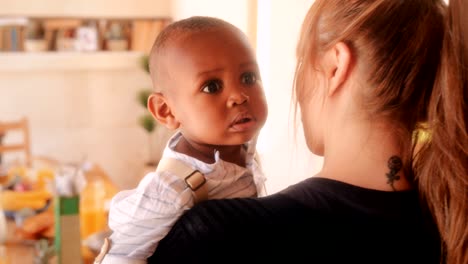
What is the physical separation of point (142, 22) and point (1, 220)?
9.15ft

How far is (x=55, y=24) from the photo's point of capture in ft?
14.9

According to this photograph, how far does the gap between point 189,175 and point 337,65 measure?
25cm

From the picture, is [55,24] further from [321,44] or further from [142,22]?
[321,44]

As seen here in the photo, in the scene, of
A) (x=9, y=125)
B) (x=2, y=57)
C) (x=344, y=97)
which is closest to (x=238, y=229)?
(x=344, y=97)

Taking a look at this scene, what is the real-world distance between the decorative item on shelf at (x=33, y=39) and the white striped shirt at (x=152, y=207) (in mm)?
3823

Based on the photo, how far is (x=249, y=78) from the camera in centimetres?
91

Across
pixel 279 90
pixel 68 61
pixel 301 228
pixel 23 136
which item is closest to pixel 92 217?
pixel 279 90

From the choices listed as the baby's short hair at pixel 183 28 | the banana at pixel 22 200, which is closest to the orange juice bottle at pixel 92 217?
the banana at pixel 22 200

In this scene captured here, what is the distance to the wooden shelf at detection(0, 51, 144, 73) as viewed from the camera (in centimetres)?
441

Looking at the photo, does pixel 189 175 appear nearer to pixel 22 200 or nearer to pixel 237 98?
pixel 237 98

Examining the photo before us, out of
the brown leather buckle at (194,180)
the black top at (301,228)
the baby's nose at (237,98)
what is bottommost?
the black top at (301,228)

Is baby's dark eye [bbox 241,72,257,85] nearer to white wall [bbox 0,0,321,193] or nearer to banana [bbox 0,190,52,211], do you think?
banana [bbox 0,190,52,211]

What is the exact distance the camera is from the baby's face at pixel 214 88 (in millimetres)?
868

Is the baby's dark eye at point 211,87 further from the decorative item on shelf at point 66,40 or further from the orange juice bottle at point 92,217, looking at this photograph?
the decorative item on shelf at point 66,40
